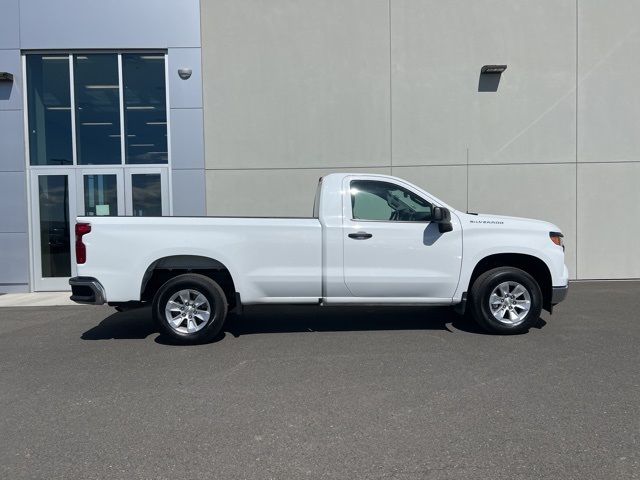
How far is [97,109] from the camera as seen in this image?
1055 cm

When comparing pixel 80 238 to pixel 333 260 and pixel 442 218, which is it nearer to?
pixel 333 260

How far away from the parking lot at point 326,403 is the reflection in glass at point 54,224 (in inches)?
167

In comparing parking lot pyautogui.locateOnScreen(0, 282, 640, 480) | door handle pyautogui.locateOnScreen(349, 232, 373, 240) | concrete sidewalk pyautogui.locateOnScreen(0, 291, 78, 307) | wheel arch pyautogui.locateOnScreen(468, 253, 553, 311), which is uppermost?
door handle pyautogui.locateOnScreen(349, 232, 373, 240)

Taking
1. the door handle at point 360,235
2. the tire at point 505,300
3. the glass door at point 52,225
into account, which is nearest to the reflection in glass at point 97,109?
the glass door at point 52,225

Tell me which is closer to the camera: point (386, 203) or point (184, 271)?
point (184, 271)

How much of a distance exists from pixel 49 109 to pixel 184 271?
7196 mm

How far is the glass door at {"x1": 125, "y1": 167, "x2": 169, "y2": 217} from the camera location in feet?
34.1

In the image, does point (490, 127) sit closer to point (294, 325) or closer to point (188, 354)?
point (294, 325)

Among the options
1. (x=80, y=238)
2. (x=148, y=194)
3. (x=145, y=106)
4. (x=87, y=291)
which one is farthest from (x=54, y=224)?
(x=87, y=291)

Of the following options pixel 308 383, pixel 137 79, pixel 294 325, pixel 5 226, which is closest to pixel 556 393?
pixel 308 383

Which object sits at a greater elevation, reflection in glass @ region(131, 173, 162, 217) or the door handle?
reflection in glass @ region(131, 173, 162, 217)

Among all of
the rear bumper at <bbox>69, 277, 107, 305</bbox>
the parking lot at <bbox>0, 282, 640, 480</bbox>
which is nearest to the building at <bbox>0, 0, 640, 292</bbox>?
the parking lot at <bbox>0, 282, 640, 480</bbox>

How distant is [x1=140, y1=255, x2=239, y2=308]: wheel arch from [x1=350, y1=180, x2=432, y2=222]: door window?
1.81 meters

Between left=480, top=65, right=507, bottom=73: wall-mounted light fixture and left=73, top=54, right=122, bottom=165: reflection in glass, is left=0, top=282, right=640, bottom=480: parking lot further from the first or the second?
left=480, top=65, right=507, bottom=73: wall-mounted light fixture
